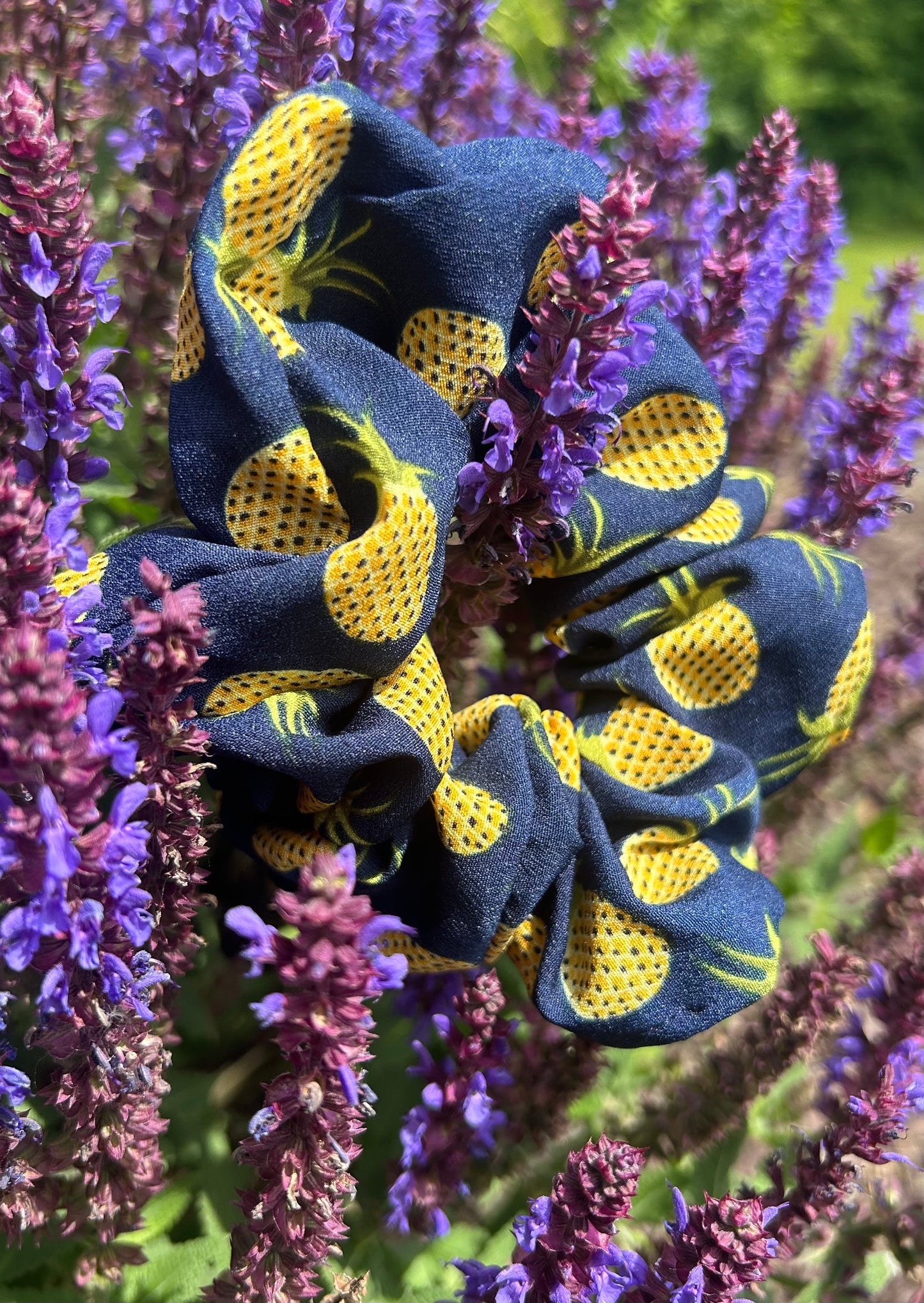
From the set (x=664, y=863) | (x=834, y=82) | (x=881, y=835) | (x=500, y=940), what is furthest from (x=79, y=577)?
(x=834, y=82)

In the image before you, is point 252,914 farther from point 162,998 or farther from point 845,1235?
point 845,1235

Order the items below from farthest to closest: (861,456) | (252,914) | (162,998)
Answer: (861,456), (162,998), (252,914)

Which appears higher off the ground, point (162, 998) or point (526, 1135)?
point (162, 998)

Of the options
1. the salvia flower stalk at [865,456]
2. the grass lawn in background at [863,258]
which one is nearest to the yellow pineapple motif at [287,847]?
the salvia flower stalk at [865,456]

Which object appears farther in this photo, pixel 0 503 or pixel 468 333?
pixel 468 333

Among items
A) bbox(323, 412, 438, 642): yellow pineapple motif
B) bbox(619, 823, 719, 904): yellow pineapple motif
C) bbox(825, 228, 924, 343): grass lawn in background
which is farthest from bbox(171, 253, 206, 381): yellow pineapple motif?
bbox(825, 228, 924, 343): grass lawn in background

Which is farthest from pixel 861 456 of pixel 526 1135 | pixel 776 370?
pixel 526 1135

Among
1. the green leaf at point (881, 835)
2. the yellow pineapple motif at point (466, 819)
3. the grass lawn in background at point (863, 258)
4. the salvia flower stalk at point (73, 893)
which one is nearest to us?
the salvia flower stalk at point (73, 893)

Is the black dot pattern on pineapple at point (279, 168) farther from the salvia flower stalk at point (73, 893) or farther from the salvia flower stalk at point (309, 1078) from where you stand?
the salvia flower stalk at point (309, 1078)
